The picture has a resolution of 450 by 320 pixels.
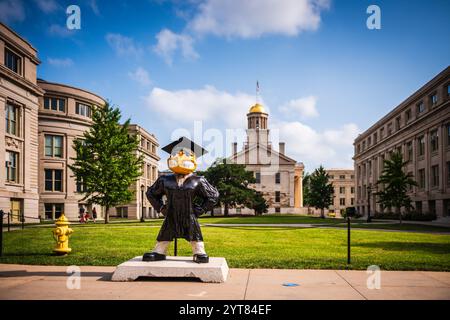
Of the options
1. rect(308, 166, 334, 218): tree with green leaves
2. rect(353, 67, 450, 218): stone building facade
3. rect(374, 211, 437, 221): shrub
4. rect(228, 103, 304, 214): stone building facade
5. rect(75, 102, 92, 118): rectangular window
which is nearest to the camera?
rect(353, 67, 450, 218): stone building facade

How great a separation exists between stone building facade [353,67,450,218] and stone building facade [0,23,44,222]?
3304cm

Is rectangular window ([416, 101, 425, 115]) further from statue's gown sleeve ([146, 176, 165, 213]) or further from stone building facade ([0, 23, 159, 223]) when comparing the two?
statue's gown sleeve ([146, 176, 165, 213])

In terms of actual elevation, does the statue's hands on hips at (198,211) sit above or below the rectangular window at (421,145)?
below

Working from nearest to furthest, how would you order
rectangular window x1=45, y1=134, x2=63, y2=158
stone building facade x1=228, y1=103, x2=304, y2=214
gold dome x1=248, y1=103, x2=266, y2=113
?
rectangular window x1=45, y1=134, x2=63, y2=158
stone building facade x1=228, y1=103, x2=304, y2=214
gold dome x1=248, y1=103, x2=266, y2=113

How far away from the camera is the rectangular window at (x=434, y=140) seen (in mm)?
43162

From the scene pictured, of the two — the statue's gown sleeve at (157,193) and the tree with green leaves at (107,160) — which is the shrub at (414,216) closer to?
the tree with green leaves at (107,160)

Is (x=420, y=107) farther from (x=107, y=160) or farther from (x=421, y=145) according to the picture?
(x=107, y=160)

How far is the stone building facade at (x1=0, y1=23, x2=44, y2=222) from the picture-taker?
30000 millimetres

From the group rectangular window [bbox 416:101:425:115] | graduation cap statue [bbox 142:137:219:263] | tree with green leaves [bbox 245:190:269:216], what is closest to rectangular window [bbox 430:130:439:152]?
rectangular window [bbox 416:101:425:115]

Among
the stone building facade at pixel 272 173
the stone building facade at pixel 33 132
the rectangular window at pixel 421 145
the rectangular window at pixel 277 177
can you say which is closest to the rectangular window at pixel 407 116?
the rectangular window at pixel 421 145

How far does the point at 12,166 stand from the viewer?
31969mm

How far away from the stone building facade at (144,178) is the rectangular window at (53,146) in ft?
32.4

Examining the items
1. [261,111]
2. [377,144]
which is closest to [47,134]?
[377,144]
